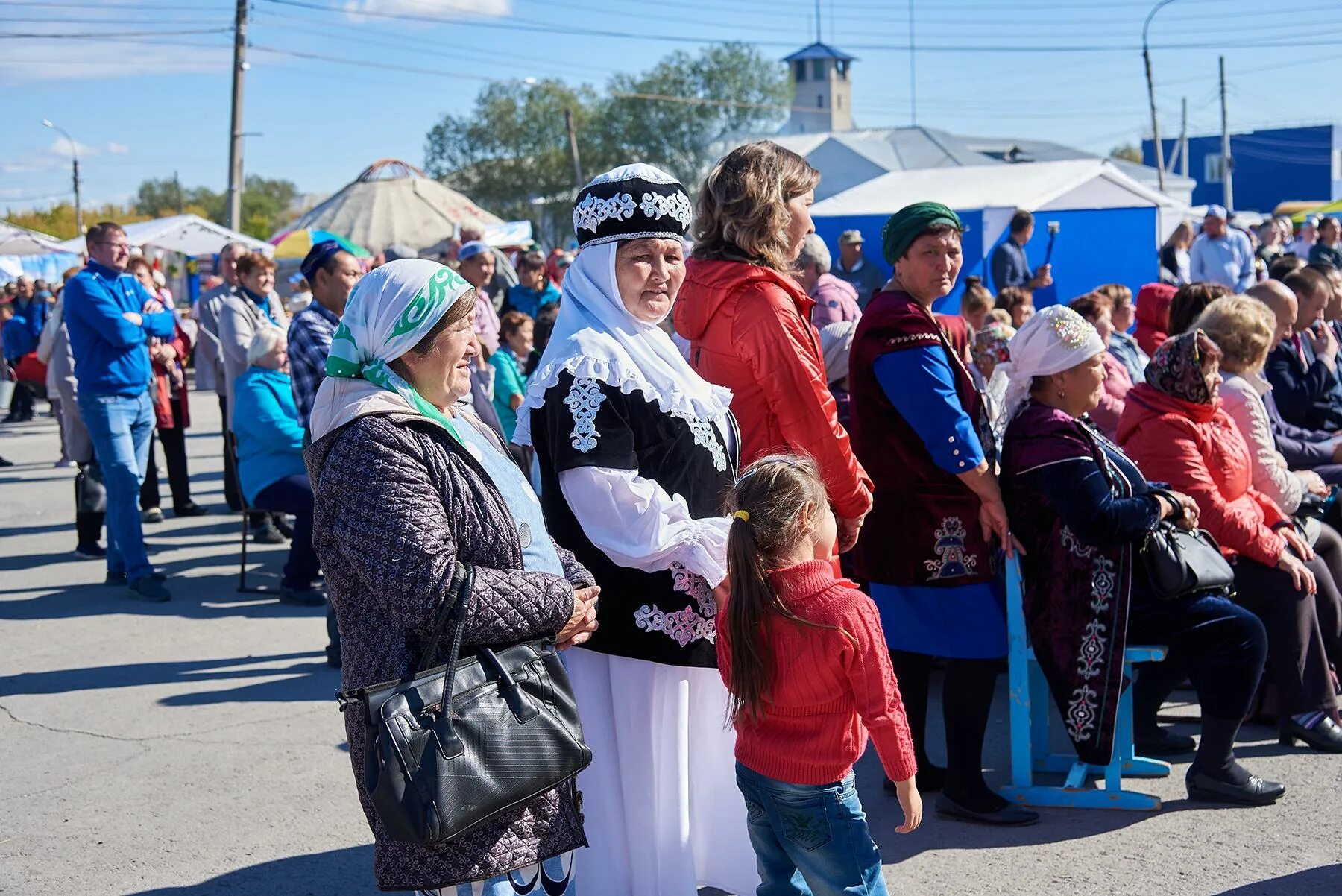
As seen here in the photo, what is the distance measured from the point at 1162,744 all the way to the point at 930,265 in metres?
2.19

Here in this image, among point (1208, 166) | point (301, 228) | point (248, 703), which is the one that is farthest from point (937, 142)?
point (248, 703)

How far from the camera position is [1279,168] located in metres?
70.9

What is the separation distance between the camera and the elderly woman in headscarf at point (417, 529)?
2.53 m

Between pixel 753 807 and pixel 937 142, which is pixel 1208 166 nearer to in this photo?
pixel 937 142

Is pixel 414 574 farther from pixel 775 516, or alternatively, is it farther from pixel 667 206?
pixel 667 206

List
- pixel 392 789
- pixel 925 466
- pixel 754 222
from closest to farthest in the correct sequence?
pixel 392 789 < pixel 754 222 < pixel 925 466

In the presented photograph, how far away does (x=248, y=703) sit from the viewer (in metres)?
5.75

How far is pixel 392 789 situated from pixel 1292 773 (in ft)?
12.1

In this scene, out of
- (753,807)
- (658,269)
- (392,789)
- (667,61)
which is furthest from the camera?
(667,61)

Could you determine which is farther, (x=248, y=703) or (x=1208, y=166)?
(x=1208, y=166)

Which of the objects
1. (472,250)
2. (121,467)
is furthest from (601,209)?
(472,250)

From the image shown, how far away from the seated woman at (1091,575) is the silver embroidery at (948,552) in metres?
0.27

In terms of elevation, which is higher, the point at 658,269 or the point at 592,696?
the point at 658,269

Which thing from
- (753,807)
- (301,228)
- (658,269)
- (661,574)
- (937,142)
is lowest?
(753,807)
